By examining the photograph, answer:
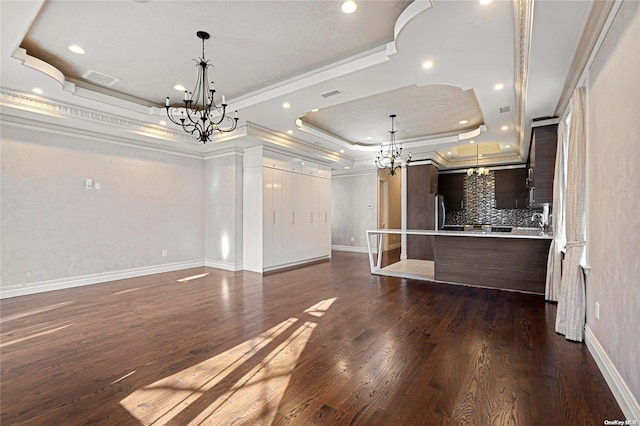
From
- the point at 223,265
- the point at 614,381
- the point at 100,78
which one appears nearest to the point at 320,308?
the point at 614,381

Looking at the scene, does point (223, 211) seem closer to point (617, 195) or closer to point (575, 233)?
point (575, 233)

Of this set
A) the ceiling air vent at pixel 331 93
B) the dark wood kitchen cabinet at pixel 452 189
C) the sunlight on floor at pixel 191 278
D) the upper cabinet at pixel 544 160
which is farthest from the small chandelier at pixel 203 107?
the dark wood kitchen cabinet at pixel 452 189

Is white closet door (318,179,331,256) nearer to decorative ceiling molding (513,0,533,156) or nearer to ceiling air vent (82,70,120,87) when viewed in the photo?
decorative ceiling molding (513,0,533,156)

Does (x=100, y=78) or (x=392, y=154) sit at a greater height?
(x=100, y=78)

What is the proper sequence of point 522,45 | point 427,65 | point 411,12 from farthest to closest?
point 427,65 < point 522,45 < point 411,12

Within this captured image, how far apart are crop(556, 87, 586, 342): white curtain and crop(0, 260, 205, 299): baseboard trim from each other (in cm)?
675

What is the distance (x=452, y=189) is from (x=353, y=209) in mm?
3242

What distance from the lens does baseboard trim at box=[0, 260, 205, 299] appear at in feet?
15.2

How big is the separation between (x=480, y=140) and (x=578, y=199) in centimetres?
380

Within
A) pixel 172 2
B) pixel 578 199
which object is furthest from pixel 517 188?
pixel 172 2

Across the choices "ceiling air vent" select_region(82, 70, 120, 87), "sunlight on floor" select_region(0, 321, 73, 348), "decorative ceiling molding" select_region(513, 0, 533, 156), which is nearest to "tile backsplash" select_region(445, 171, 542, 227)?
"decorative ceiling molding" select_region(513, 0, 533, 156)

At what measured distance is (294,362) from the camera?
2.53 meters

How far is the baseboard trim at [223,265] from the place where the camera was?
21.8 ft

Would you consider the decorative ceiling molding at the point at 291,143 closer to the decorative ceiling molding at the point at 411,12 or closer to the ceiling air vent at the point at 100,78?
the ceiling air vent at the point at 100,78
